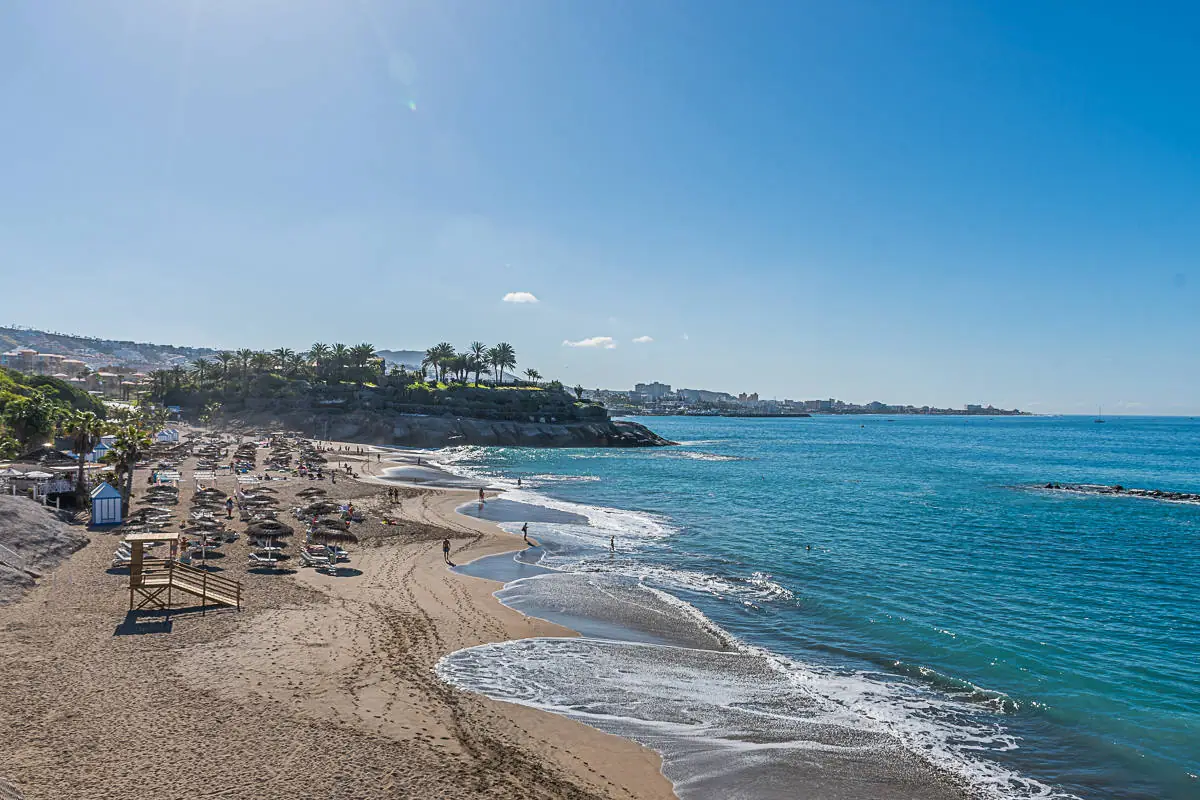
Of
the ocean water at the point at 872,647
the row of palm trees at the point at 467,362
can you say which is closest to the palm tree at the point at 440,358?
the row of palm trees at the point at 467,362

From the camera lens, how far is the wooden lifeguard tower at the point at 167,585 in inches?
851

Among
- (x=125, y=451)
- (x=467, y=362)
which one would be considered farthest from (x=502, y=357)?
(x=125, y=451)

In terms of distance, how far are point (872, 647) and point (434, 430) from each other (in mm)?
102129

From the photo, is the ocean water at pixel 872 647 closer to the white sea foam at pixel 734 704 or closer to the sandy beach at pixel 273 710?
the white sea foam at pixel 734 704

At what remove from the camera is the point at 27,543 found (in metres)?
25.5

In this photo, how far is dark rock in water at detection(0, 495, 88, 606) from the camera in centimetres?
2239

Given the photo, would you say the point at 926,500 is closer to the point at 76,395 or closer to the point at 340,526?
the point at 340,526

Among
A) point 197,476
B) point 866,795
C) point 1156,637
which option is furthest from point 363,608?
point 197,476

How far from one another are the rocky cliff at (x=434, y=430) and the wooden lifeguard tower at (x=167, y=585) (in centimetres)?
9045

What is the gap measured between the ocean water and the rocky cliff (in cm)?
6725

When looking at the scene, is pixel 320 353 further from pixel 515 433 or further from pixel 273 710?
pixel 273 710

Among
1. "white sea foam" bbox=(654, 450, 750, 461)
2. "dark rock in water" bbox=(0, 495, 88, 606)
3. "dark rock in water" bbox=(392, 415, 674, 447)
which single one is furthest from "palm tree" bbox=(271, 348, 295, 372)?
"dark rock in water" bbox=(0, 495, 88, 606)

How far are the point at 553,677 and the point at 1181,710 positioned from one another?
59.1ft

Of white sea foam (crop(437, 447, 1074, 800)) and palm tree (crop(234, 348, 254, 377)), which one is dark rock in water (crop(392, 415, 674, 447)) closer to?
palm tree (crop(234, 348, 254, 377))
